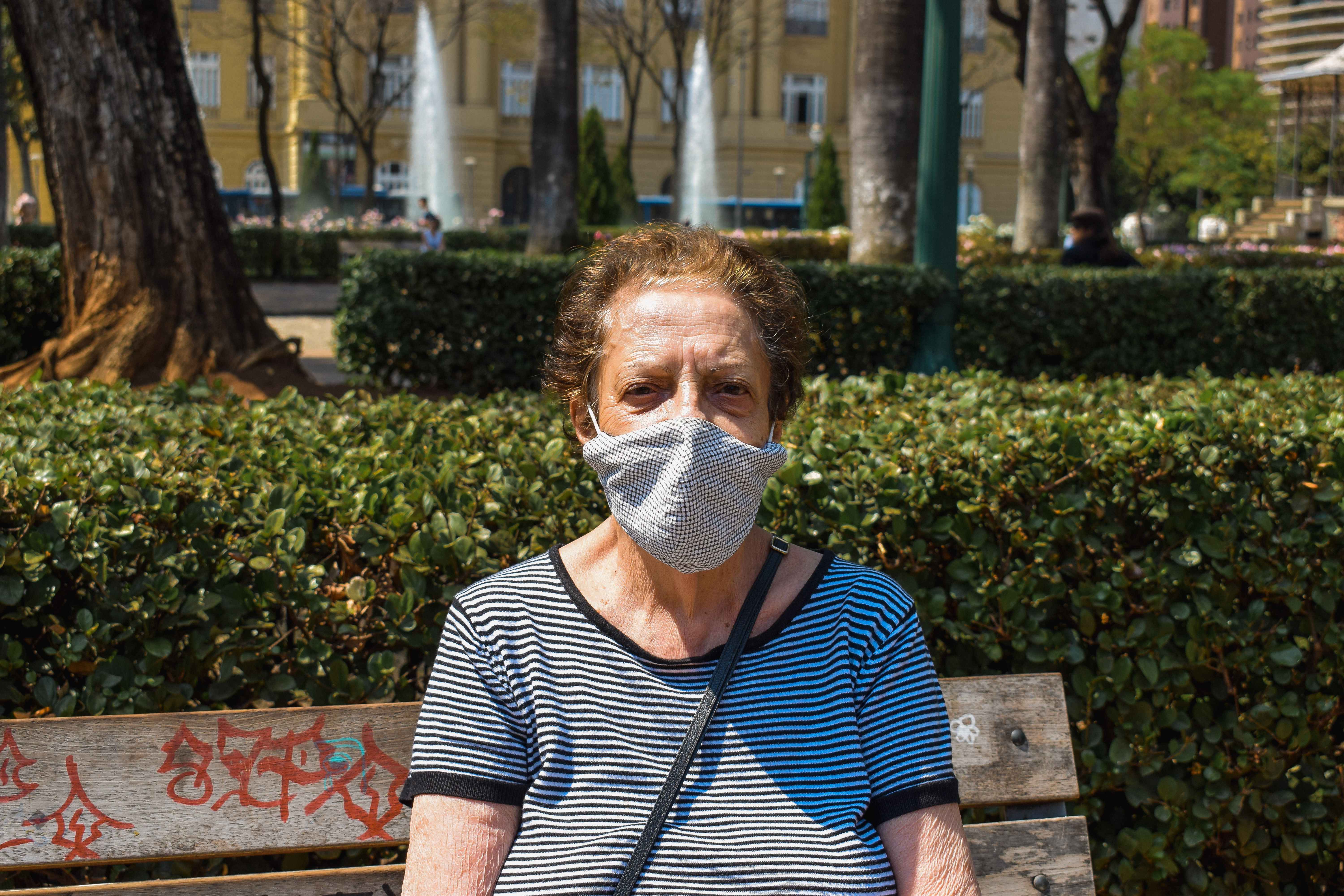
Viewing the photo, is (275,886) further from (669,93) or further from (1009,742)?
(669,93)

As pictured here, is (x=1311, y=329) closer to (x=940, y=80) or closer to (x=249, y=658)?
(x=940, y=80)

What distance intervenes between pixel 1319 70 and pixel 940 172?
3201 centimetres

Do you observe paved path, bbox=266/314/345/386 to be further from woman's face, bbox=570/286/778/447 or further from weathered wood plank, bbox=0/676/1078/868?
woman's face, bbox=570/286/778/447

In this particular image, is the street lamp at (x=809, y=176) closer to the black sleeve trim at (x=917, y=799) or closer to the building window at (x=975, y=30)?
the building window at (x=975, y=30)

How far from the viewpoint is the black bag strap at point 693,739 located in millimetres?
1917

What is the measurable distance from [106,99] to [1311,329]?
33.1ft

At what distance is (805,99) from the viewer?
56594 mm

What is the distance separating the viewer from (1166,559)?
2984 mm

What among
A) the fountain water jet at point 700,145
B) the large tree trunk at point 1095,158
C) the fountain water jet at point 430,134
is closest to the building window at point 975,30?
the fountain water jet at point 700,145

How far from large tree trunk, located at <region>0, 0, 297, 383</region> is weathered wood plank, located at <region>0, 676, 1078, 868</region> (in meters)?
5.29

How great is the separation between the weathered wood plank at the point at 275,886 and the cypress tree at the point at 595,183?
117 feet

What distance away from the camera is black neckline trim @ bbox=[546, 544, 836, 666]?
6.66ft

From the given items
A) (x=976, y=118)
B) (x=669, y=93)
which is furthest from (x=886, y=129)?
(x=976, y=118)

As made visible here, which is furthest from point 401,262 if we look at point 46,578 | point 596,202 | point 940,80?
point 596,202
